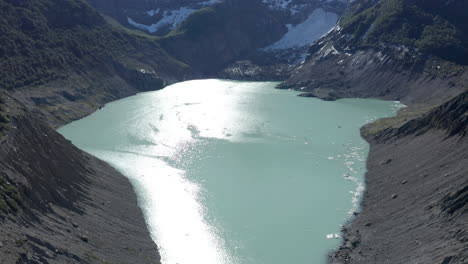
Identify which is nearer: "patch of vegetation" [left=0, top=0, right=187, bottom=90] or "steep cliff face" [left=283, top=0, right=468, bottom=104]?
"patch of vegetation" [left=0, top=0, right=187, bottom=90]

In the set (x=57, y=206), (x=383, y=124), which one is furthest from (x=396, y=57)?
(x=57, y=206)

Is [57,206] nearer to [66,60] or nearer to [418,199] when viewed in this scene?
[418,199]

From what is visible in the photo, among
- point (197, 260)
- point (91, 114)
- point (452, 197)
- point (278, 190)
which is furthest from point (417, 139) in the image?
point (91, 114)

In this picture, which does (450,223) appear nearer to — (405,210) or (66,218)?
(405,210)

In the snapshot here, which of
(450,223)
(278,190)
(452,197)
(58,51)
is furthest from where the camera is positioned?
(58,51)

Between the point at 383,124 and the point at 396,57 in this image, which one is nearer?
the point at 383,124

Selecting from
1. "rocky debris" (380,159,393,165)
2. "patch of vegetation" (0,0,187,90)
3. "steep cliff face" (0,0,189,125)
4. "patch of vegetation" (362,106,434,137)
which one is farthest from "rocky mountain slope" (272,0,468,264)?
"patch of vegetation" (0,0,187,90)

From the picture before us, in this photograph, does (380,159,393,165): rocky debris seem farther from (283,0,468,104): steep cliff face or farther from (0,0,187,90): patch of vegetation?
(0,0,187,90): patch of vegetation
